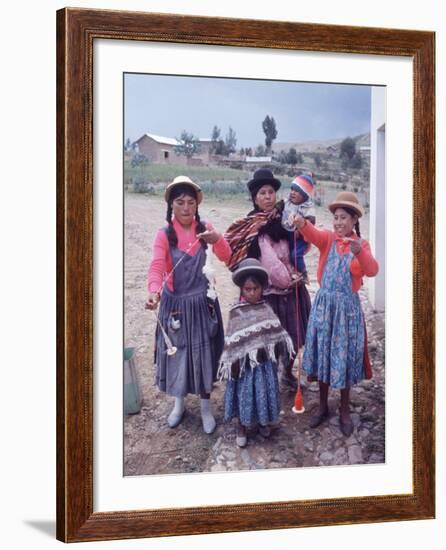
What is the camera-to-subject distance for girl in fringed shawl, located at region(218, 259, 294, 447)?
2410 millimetres

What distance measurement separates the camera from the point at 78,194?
225 centimetres

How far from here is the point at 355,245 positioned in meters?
2.50

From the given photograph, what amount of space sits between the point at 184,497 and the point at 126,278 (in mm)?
585

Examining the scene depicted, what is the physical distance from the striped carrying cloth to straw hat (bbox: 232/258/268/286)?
0.04ft

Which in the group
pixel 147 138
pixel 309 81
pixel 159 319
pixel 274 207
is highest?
pixel 309 81

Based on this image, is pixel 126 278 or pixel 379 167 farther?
pixel 379 167

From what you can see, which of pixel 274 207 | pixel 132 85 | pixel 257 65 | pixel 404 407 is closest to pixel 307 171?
pixel 274 207

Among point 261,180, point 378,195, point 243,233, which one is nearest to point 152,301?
point 243,233

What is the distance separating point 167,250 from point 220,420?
→ 469 mm

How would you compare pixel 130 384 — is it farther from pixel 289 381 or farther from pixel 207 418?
pixel 289 381

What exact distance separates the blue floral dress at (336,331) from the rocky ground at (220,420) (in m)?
0.03

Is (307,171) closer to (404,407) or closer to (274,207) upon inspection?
(274,207)

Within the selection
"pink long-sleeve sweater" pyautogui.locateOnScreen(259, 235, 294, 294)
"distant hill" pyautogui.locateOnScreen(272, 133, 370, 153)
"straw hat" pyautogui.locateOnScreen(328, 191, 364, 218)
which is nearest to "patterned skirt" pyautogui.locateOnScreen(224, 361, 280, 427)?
"pink long-sleeve sweater" pyautogui.locateOnScreen(259, 235, 294, 294)

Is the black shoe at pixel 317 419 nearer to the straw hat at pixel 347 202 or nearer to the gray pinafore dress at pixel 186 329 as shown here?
the gray pinafore dress at pixel 186 329
